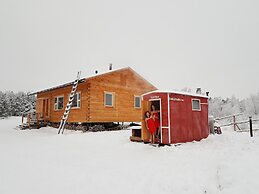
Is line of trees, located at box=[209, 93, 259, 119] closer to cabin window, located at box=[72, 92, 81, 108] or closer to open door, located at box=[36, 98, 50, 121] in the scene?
open door, located at box=[36, 98, 50, 121]

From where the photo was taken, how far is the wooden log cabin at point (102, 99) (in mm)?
16422

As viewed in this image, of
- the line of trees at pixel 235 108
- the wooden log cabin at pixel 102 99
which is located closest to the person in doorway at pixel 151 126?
the wooden log cabin at pixel 102 99

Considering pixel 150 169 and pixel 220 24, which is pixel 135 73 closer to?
pixel 150 169

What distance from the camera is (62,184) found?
5078mm

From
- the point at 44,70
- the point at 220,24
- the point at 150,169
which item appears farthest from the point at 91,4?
the point at 150,169

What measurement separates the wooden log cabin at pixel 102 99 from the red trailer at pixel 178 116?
646 cm

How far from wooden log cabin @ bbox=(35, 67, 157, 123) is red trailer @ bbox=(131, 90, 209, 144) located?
6.46 meters

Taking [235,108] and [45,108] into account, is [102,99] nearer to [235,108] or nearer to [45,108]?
[45,108]

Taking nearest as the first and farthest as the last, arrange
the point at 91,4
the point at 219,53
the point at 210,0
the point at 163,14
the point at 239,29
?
the point at 239,29, the point at 219,53, the point at 210,0, the point at 163,14, the point at 91,4

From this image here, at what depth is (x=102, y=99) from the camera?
56.0 feet

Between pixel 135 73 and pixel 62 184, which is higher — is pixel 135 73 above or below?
above

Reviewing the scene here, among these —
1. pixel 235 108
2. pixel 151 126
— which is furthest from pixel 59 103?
pixel 235 108

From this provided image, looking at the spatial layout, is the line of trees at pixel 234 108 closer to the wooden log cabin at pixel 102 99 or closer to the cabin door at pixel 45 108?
the wooden log cabin at pixel 102 99

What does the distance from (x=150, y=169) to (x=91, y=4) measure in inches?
4085
